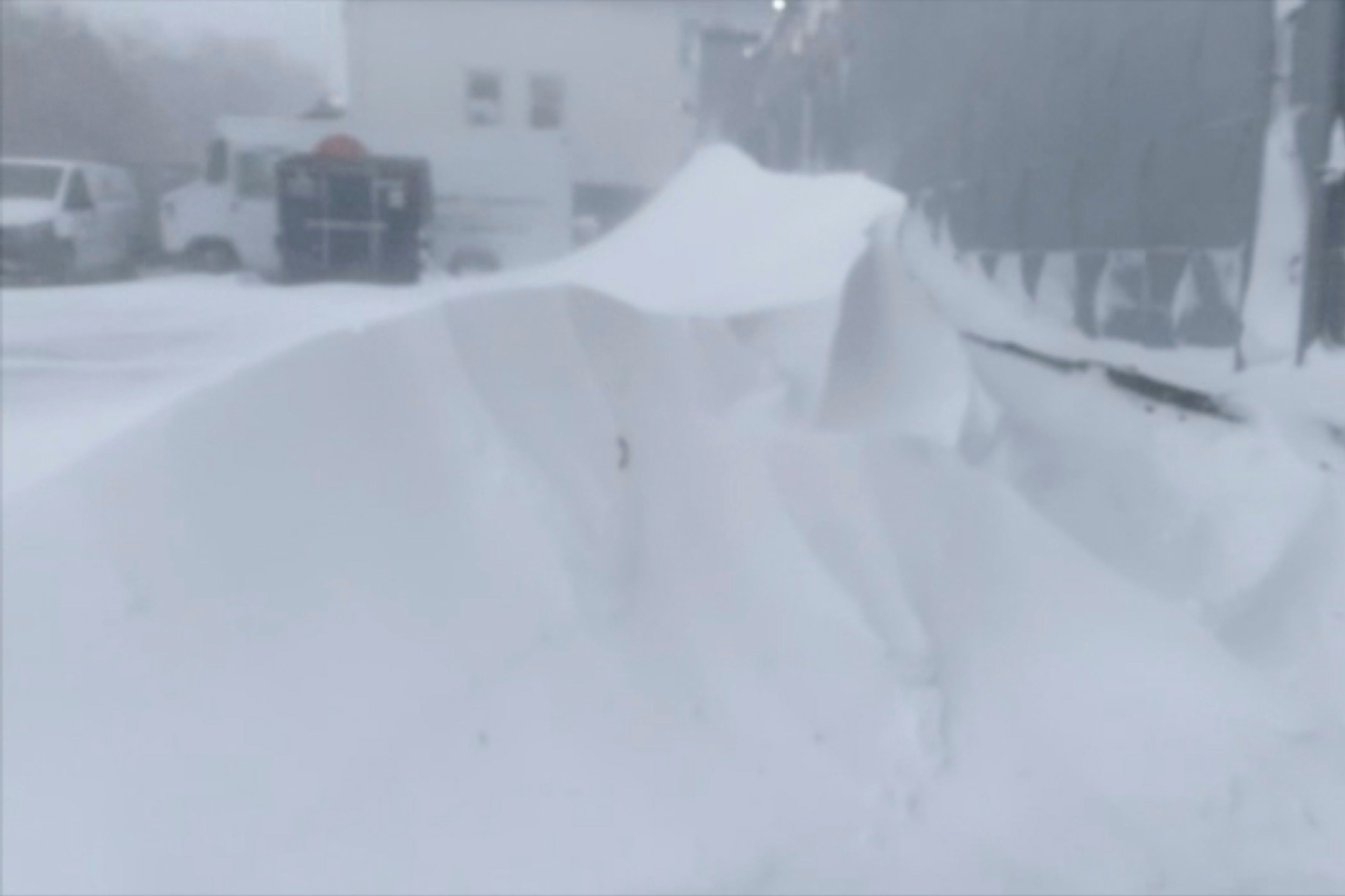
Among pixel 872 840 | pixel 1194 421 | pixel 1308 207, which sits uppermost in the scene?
pixel 1308 207

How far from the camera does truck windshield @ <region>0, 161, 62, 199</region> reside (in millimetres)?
7508

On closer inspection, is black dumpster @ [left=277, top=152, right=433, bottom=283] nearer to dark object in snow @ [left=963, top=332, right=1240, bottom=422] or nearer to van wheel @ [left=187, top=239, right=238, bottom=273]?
van wheel @ [left=187, top=239, right=238, bottom=273]

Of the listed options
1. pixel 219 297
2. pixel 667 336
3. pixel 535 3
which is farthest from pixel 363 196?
pixel 667 336

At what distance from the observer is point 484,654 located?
8.43 ft

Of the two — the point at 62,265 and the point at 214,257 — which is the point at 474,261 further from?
the point at 62,265

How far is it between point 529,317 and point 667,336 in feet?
0.90

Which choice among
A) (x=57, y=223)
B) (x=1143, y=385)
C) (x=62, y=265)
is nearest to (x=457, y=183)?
(x=57, y=223)

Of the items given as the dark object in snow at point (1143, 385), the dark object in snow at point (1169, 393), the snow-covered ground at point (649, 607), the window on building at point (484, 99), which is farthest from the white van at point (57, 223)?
the window on building at point (484, 99)

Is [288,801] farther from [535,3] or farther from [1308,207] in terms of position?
[535,3]

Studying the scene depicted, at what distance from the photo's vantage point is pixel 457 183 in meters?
16.1

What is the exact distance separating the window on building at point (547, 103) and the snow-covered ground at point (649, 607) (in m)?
12.2

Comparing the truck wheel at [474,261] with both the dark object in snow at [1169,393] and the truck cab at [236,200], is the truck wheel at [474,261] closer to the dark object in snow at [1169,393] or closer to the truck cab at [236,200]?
the truck cab at [236,200]

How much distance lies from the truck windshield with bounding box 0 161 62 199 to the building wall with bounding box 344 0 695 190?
2379 mm

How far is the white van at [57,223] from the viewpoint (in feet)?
22.4
